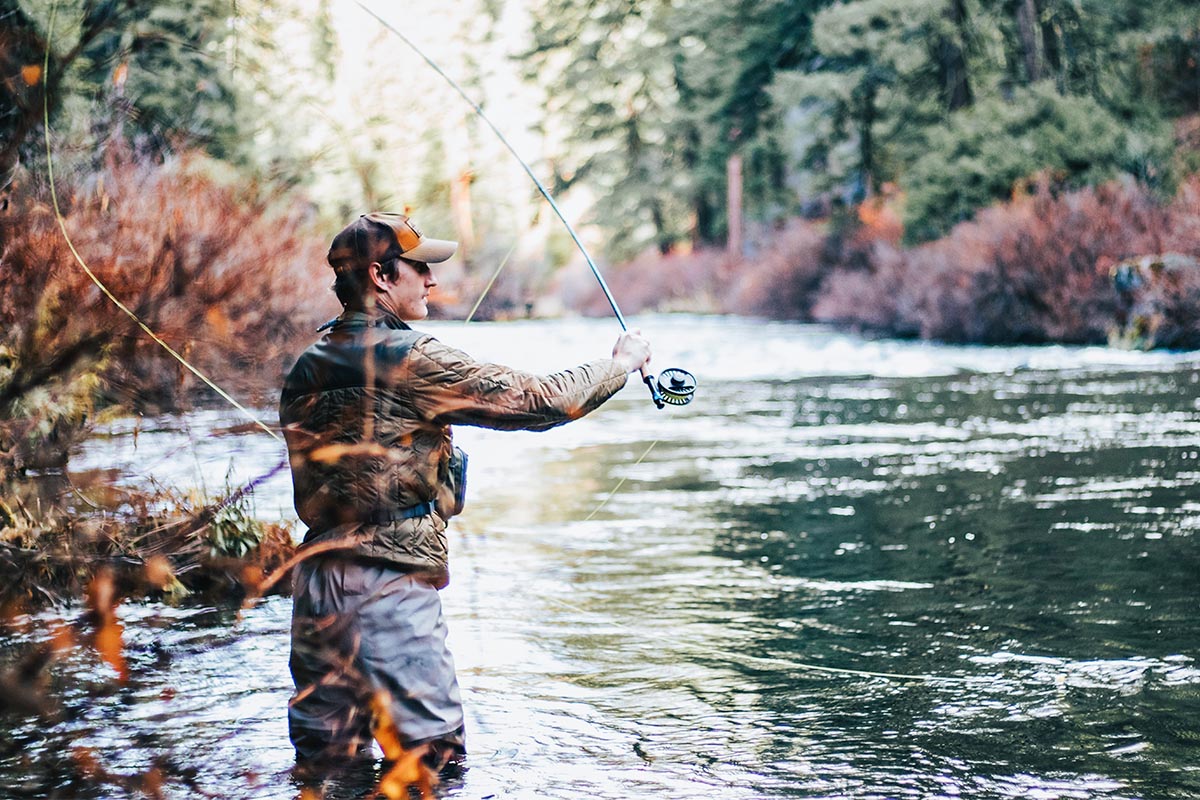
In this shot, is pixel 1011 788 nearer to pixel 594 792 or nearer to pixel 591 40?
pixel 594 792

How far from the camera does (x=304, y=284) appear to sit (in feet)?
23.8

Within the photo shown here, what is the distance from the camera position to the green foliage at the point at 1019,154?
24344mm

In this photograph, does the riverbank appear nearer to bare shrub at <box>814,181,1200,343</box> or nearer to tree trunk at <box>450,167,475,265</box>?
bare shrub at <box>814,181,1200,343</box>

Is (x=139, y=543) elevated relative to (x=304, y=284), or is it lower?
lower

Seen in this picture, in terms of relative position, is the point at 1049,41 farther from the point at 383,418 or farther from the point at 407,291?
the point at 383,418

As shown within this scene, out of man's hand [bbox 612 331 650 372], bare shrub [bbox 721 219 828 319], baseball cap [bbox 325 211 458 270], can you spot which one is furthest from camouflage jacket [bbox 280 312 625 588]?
bare shrub [bbox 721 219 828 319]

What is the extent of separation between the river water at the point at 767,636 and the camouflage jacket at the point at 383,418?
2.63 ft

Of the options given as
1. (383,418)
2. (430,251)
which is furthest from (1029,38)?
(383,418)

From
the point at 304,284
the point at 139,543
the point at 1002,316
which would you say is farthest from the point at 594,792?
the point at 1002,316

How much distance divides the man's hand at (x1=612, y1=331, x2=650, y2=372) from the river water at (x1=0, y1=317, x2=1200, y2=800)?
119 cm

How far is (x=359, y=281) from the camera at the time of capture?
12.6 feet

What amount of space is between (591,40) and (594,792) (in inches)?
1913

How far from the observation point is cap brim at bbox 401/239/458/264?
383 cm

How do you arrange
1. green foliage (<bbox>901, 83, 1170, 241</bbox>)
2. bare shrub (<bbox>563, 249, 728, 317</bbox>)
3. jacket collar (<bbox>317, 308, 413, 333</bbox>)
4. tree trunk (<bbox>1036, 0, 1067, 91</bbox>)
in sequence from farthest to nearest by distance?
bare shrub (<bbox>563, 249, 728, 317</bbox>) → tree trunk (<bbox>1036, 0, 1067, 91</bbox>) → green foliage (<bbox>901, 83, 1170, 241</bbox>) → jacket collar (<bbox>317, 308, 413, 333</bbox>)
